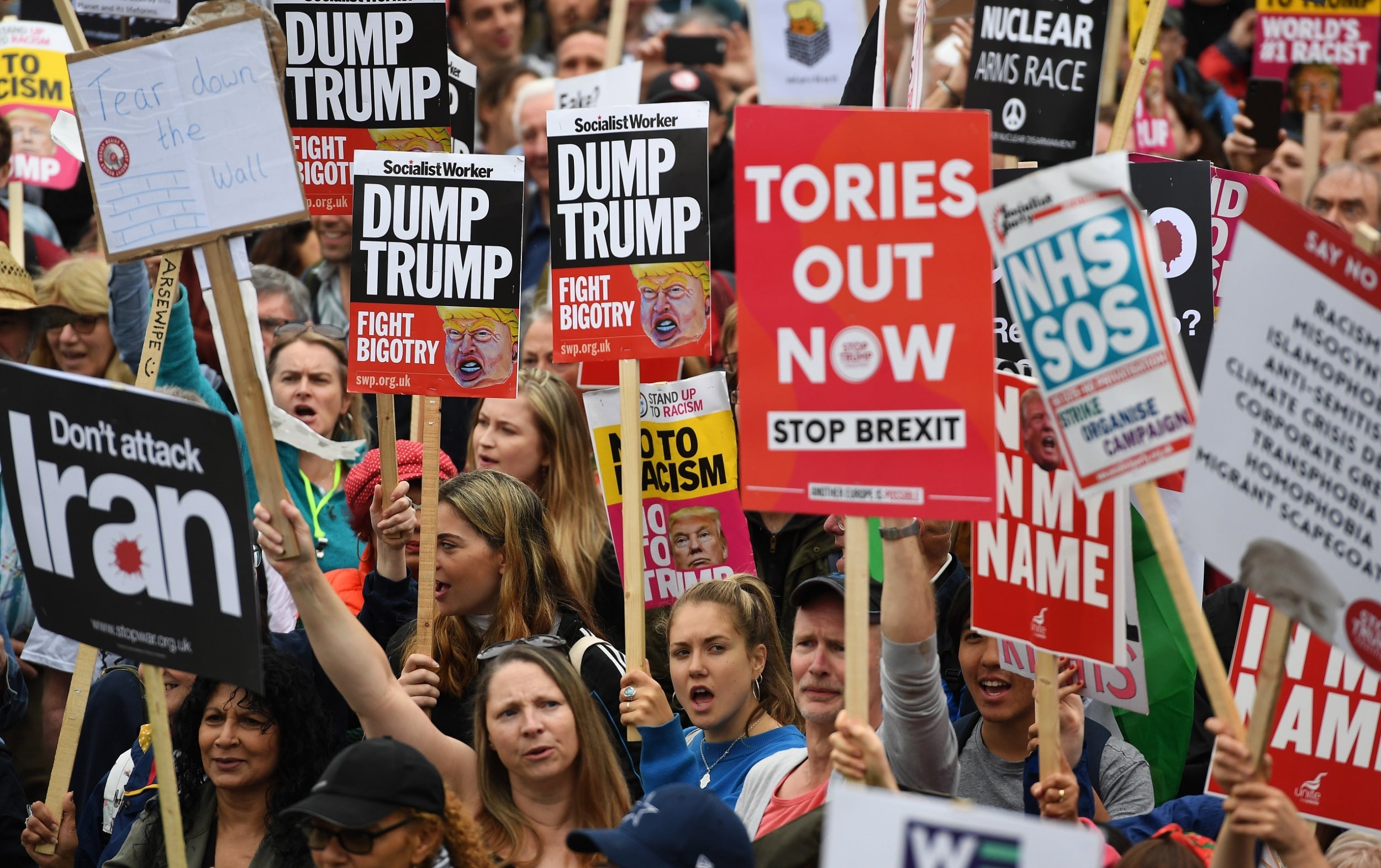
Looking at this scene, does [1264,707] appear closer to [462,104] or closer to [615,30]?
[615,30]

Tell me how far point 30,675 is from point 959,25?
5.24 meters

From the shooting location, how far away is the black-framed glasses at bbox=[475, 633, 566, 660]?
4.75 meters

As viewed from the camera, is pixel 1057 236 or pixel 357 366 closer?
pixel 1057 236

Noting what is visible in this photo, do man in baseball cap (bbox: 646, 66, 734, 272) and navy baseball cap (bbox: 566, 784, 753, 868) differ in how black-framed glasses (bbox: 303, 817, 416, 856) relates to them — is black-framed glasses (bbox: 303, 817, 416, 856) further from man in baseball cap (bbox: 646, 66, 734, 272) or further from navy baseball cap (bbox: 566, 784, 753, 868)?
man in baseball cap (bbox: 646, 66, 734, 272)

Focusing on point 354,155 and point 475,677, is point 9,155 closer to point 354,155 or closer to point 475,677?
point 354,155

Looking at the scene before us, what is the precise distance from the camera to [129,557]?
4117 mm

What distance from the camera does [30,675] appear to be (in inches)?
245

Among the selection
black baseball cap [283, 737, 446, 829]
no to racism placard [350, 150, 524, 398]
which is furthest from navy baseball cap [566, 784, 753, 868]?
no to racism placard [350, 150, 524, 398]

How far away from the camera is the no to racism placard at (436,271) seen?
5.55 metres

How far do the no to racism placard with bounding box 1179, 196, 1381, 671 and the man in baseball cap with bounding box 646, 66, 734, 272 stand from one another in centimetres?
555

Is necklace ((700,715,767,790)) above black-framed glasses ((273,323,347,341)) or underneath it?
underneath

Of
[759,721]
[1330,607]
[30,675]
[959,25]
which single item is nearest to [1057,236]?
[1330,607]

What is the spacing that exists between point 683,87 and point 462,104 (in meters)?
2.65

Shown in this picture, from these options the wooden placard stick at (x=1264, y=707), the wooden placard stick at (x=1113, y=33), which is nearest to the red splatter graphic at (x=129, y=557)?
the wooden placard stick at (x=1264, y=707)
